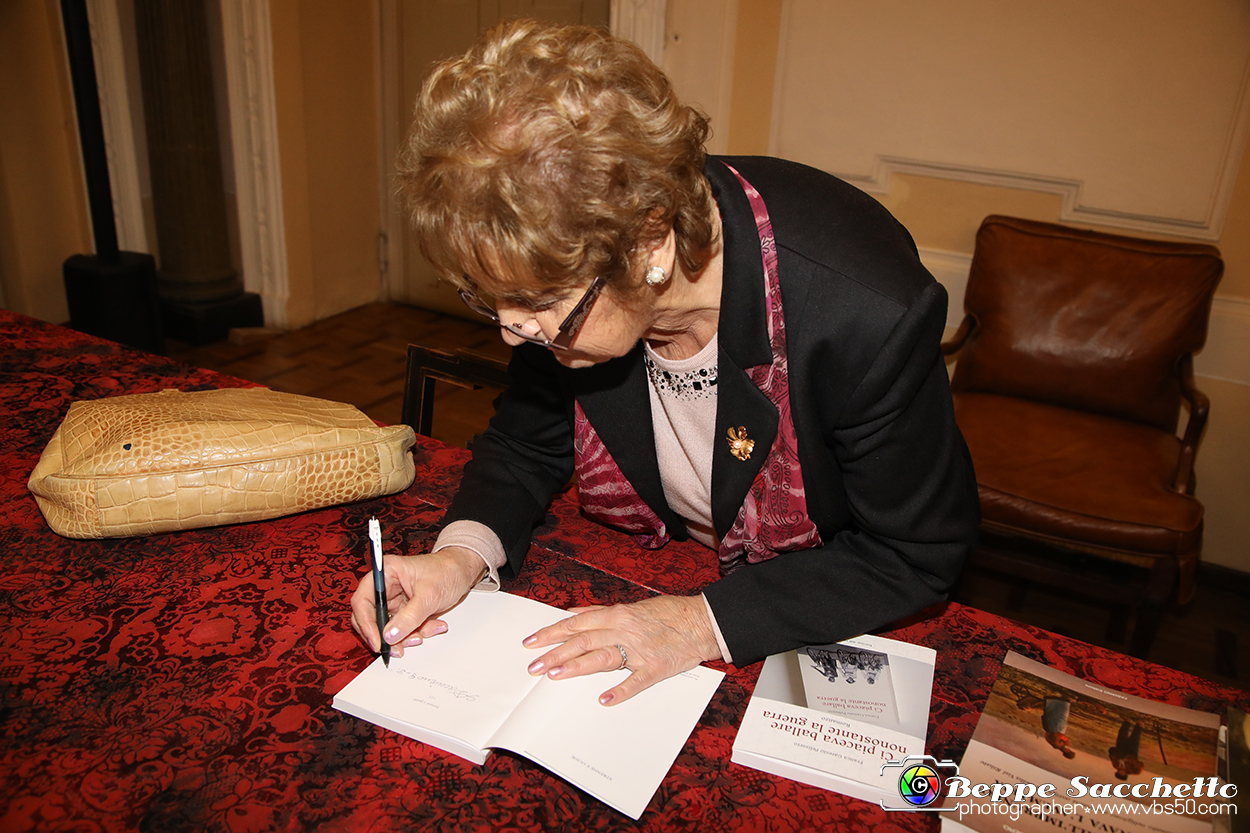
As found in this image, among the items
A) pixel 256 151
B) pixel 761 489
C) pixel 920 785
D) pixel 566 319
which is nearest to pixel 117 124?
pixel 256 151

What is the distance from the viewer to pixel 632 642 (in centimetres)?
120

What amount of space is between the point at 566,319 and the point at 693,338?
1.01ft

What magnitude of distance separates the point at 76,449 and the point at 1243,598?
12.2ft

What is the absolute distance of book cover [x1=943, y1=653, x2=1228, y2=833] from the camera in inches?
38.2

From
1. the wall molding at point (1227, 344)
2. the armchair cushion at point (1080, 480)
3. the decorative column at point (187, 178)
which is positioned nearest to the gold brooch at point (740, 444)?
the armchair cushion at point (1080, 480)

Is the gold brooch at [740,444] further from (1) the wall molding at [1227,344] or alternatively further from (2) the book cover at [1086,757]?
(1) the wall molding at [1227,344]

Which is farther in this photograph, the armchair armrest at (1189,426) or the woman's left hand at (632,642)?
the armchair armrest at (1189,426)

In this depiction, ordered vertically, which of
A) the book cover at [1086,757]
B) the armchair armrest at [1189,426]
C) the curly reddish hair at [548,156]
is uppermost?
the curly reddish hair at [548,156]

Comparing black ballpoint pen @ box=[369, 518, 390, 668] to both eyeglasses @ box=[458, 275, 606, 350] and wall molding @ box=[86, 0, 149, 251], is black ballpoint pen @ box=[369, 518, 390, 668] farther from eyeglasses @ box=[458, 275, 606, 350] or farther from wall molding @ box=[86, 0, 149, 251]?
wall molding @ box=[86, 0, 149, 251]

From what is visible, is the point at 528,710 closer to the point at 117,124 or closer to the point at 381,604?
the point at 381,604

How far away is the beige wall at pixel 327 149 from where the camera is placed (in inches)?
182

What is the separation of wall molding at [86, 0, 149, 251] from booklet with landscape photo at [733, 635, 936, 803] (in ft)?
15.7

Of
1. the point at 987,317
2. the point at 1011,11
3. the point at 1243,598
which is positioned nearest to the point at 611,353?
the point at 987,317

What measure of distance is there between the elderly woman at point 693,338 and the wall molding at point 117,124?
4274mm
